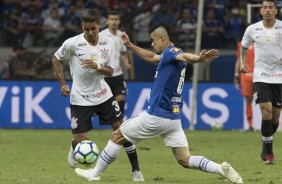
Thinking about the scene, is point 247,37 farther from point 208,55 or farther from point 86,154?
point 208,55

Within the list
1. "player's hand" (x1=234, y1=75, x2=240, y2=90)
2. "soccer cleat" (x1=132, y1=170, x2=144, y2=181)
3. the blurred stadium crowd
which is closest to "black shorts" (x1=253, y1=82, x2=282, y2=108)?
"soccer cleat" (x1=132, y1=170, x2=144, y2=181)

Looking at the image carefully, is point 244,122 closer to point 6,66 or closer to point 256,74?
point 6,66

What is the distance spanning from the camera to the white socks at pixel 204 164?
11133 millimetres

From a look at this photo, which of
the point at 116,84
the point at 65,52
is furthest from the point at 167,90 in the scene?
the point at 116,84

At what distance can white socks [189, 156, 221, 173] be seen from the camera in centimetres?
1113

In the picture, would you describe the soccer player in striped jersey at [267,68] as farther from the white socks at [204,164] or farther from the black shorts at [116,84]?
the black shorts at [116,84]

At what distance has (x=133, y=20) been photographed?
25328 mm

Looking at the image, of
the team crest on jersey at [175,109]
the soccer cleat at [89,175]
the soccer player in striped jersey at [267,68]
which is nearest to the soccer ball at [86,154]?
the soccer cleat at [89,175]

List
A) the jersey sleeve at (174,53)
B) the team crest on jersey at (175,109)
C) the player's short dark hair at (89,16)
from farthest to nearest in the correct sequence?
1. the player's short dark hair at (89,16)
2. the team crest on jersey at (175,109)
3. the jersey sleeve at (174,53)

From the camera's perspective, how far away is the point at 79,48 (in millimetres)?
13258

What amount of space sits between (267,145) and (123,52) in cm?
595

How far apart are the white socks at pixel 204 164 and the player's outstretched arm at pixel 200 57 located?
122 centimetres

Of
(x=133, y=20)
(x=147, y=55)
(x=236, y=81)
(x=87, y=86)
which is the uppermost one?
(x=147, y=55)

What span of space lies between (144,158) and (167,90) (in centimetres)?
443
